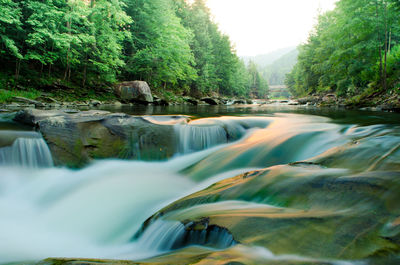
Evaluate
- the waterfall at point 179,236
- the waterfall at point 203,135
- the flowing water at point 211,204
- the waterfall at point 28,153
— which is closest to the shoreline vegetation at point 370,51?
the waterfall at point 203,135

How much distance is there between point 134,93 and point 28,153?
36.8 ft

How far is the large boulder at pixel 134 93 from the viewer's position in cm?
1427

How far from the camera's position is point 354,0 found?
467 inches

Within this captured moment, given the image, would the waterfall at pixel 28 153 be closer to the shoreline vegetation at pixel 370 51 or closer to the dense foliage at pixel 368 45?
the shoreline vegetation at pixel 370 51

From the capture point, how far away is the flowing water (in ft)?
4.53

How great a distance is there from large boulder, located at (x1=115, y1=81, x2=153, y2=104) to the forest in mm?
807

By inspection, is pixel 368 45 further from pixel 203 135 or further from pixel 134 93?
pixel 134 93

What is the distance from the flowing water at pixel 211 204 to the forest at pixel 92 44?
915 cm

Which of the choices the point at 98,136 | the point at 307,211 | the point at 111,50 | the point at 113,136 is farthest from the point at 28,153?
the point at 111,50

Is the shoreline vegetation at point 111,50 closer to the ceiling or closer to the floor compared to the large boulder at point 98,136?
closer to the ceiling

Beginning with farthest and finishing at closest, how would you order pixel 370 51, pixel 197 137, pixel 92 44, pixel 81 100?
pixel 92 44
pixel 370 51
pixel 81 100
pixel 197 137

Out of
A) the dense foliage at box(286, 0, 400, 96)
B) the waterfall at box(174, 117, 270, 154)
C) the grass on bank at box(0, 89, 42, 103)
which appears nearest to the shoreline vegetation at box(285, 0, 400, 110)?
the dense foliage at box(286, 0, 400, 96)

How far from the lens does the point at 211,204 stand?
2.14 metres

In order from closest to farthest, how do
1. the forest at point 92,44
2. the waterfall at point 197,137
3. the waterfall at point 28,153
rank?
the waterfall at point 28,153
the waterfall at point 197,137
the forest at point 92,44
